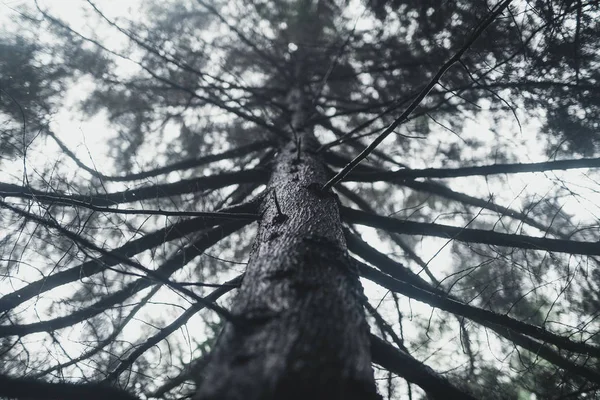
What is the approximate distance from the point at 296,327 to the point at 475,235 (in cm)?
162

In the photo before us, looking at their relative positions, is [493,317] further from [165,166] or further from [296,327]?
[165,166]

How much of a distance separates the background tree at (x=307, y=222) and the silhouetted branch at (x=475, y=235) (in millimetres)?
12

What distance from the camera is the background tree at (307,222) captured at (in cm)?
114

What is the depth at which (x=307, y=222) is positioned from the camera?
160 cm

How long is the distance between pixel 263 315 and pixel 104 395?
1.47 feet

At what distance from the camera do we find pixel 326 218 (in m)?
1.71

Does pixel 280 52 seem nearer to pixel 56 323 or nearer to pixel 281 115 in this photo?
pixel 281 115

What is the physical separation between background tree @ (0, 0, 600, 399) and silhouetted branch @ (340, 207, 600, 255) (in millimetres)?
12

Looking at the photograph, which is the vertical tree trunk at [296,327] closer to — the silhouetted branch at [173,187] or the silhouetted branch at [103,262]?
the silhouetted branch at [103,262]

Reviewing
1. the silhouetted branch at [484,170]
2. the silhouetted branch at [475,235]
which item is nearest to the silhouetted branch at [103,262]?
the silhouetted branch at [475,235]

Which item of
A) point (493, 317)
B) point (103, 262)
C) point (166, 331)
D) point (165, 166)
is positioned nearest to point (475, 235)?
point (493, 317)

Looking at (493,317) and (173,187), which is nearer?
(493,317)

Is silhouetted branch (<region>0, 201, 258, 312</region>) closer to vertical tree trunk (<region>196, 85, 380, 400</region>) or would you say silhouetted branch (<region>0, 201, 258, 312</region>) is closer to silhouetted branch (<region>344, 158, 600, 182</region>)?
vertical tree trunk (<region>196, 85, 380, 400</region>)

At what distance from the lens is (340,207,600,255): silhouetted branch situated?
1.93 m
